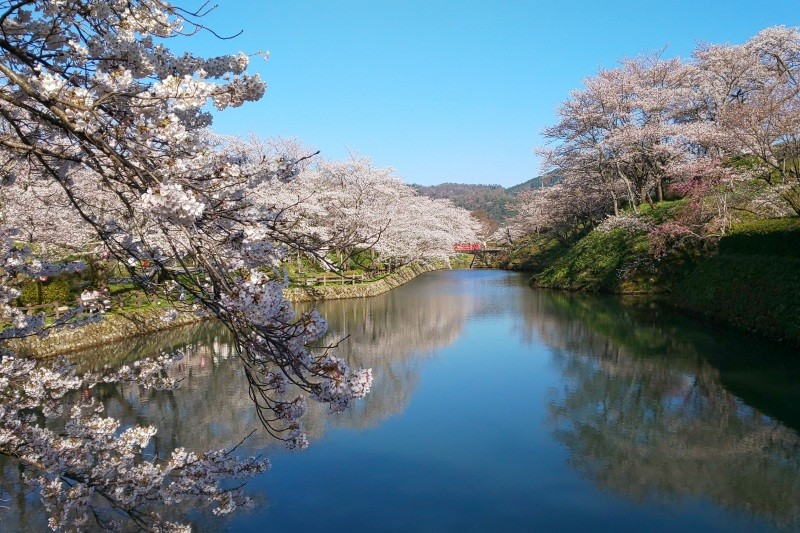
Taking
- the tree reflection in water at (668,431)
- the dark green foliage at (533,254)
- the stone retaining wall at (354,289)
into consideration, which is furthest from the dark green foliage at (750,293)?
the dark green foliage at (533,254)

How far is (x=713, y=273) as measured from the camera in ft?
51.1

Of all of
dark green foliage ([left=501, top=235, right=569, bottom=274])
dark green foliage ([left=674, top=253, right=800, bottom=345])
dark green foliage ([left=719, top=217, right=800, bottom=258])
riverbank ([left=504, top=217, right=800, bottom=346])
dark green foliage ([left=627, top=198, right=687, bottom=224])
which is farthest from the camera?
dark green foliage ([left=501, top=235, right=569, bottom=274])

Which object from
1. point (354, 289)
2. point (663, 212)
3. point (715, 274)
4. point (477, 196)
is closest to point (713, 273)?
point (715, 274)

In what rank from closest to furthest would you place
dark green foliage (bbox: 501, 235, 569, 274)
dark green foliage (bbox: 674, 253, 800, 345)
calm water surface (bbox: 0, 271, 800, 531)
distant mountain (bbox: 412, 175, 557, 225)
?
1. calm water surface (bbox: 0, 271, 800, 531)
2. dark green foliage (bbox: 674, 253, 800, 345)
3. dark green foliage (bbox: 501, 235, 569, 274)
4. distant mountain (bbox: 412, 175, 557, 225)

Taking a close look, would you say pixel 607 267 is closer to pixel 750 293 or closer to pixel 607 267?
pixel 607 267

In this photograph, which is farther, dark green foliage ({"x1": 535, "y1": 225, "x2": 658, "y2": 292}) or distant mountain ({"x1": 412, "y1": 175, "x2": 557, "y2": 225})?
A: distant mountain ({"x1": 412, "y1": 175, "x2": 557, "y2": 225})

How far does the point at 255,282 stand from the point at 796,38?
30.1 m

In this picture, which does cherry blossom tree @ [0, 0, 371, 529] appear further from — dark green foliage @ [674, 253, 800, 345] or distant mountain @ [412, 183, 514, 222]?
distant mountain @ [412, 183, 514, 222]

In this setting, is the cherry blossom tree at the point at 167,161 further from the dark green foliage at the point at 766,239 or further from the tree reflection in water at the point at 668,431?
the dark green foliage at the point at 766,239

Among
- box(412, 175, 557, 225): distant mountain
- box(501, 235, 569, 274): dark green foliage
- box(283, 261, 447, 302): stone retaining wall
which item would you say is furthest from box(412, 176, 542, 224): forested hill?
box(283, 261, 447, 302): stone retaining wall

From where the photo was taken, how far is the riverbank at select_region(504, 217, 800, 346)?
11.9 meters

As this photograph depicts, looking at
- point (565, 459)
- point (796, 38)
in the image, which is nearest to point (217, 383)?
point (565, 459)

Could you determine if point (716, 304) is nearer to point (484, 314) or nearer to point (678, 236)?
point (678, 236)

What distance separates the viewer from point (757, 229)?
13.8 m
